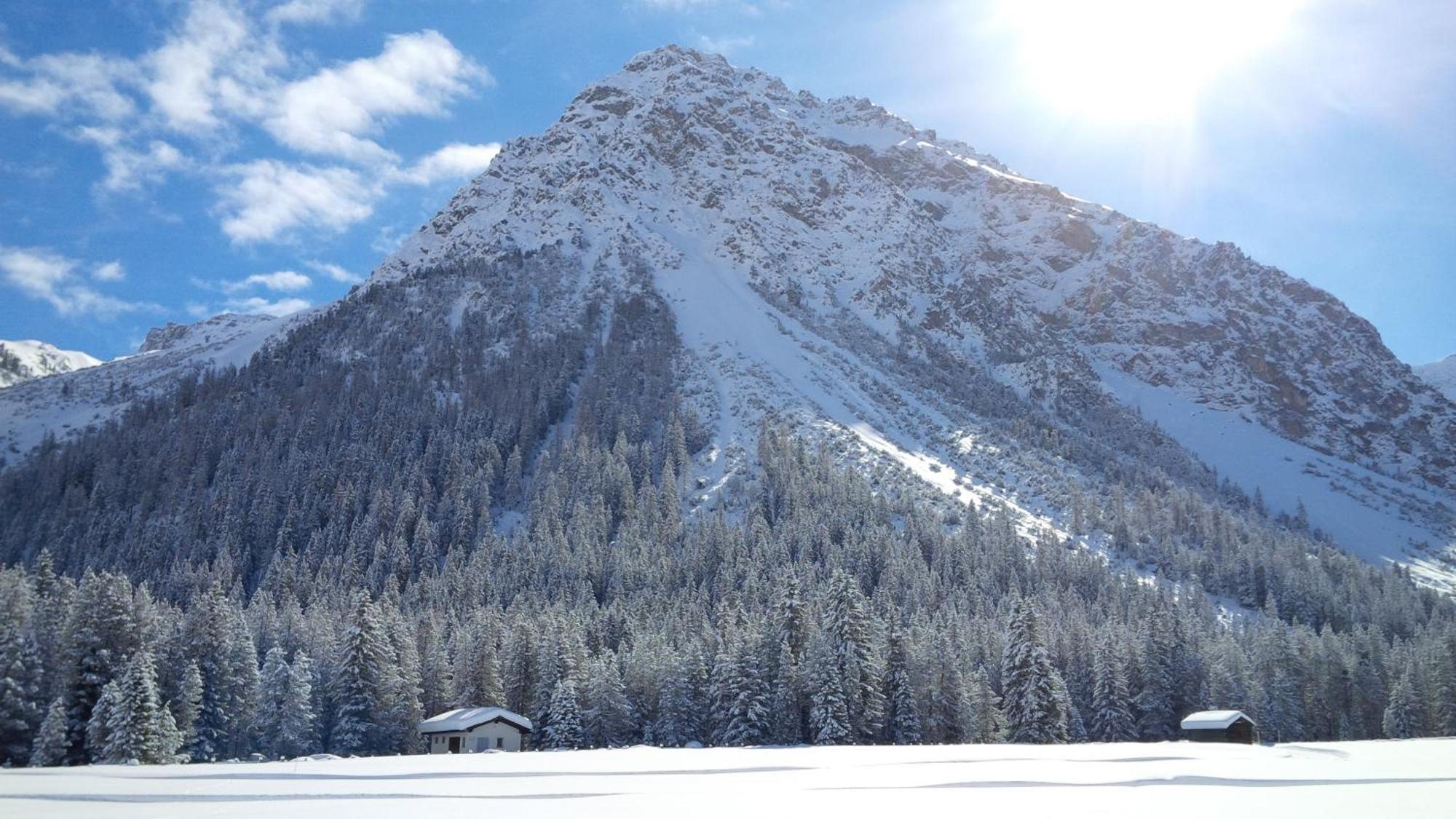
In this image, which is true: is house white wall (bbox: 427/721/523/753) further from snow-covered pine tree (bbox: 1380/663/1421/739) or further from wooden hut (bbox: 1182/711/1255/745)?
snow-covered pine tree (bbox: 1380/663/1421/739)

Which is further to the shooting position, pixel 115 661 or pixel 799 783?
pixel 115 661

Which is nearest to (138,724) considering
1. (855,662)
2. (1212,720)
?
(855,662)

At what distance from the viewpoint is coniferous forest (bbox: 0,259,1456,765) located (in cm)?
5469

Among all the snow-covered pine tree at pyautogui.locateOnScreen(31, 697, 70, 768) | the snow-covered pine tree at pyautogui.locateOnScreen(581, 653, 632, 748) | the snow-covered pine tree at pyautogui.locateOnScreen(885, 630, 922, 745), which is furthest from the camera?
the snow-covered pine tree at pyautogui.locateOnScreen(581, 653, 632, 748)

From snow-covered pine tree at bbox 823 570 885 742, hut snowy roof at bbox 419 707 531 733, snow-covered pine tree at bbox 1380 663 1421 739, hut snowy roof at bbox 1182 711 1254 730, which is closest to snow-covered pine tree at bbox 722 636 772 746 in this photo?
snow-covered pine tree at bbox 823 570 885 742

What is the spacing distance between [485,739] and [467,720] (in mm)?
1390

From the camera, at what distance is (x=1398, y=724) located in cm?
6462

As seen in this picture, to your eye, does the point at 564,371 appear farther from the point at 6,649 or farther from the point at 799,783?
the point at 799,783

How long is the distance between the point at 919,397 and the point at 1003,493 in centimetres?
4367

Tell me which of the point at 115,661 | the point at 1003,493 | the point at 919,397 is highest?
the point at 919,397

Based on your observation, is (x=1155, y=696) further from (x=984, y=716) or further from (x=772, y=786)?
(x=772, y=786)

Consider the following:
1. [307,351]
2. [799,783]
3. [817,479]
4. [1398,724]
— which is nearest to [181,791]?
[799,783]

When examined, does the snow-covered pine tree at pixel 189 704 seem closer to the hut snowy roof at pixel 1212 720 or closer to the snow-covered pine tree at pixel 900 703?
the snow-covered pine tree at pixel 900 703

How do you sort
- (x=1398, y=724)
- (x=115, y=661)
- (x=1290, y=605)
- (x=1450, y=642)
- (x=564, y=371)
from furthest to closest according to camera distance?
1. (x=564, y=371)
2. (x=1290, y=605)
3. (x=1450, y=642)
4. (x=1398, y=724)
5. (x=115, y=661)
